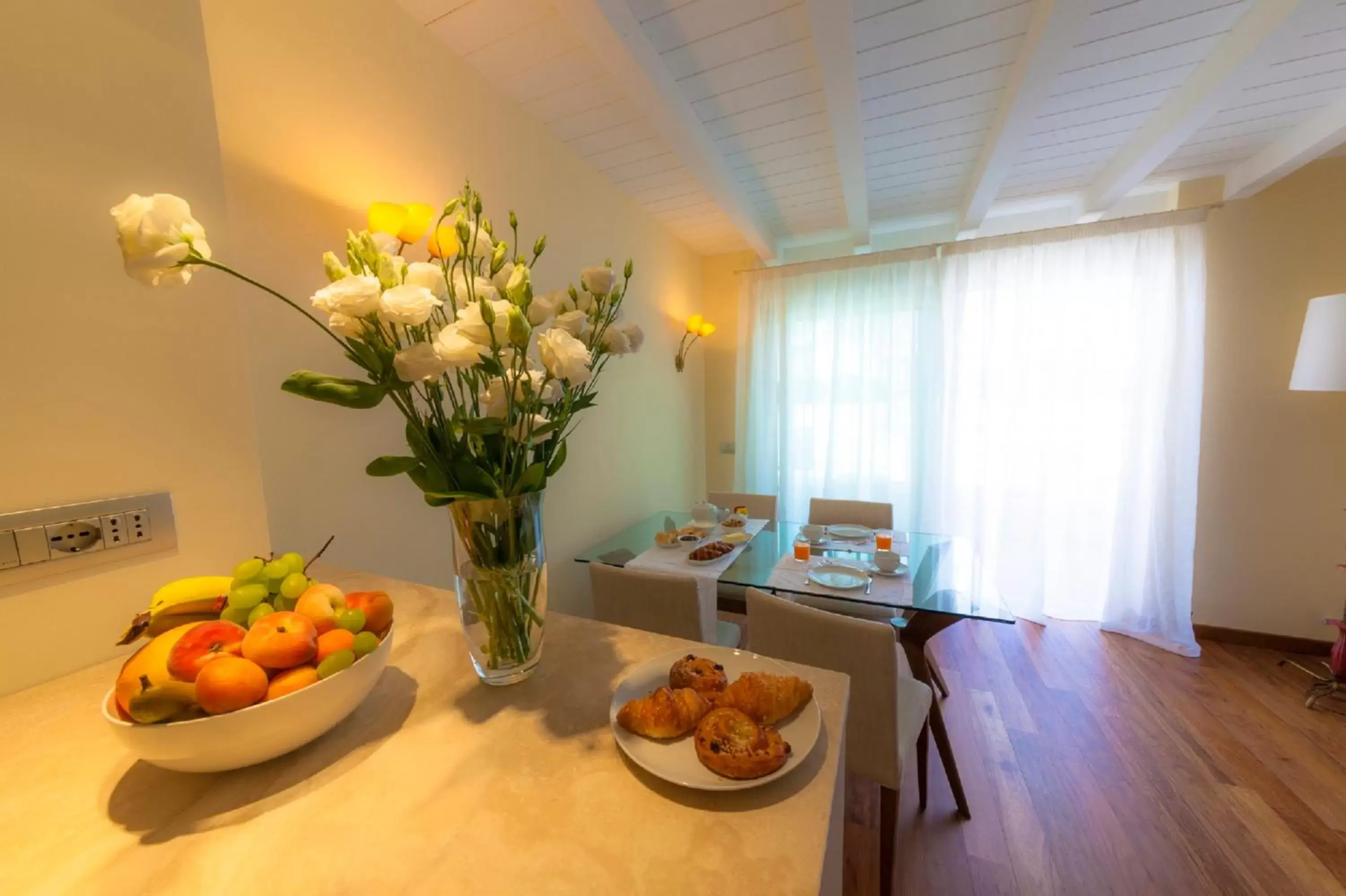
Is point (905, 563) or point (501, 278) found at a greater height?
point (501, 278)

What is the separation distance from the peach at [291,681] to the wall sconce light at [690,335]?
105 inches

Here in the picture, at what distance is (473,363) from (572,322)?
18cm

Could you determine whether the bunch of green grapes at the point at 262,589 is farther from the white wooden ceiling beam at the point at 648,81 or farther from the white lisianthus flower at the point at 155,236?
the white wooden ceiling beam at the point at 648,81

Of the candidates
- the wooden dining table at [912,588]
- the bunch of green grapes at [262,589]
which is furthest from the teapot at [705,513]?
the bunch of green grapes at [262,589]

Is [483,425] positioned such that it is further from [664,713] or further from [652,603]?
[652,603]

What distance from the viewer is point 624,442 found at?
8.34ft

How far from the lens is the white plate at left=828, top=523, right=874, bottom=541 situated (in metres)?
2.18

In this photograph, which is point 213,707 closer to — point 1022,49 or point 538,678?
point 538,678

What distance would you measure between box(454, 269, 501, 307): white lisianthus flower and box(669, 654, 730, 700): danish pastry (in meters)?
0.60

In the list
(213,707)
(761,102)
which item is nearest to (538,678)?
(213,707)

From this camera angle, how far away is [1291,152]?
194cm

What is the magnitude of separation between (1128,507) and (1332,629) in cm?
106

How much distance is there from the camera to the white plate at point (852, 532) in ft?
7.14

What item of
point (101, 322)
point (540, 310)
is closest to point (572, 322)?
point (540, 310)
